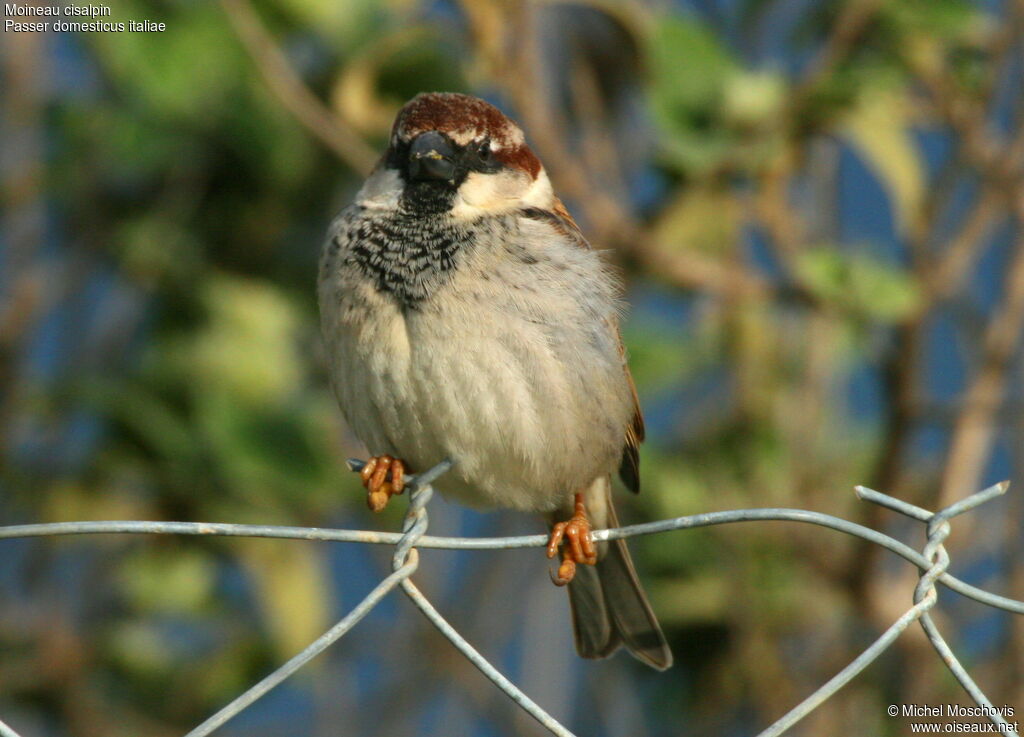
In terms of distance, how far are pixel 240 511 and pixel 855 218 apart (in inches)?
77.7

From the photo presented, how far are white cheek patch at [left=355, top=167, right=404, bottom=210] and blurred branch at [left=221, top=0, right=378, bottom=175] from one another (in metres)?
0.41

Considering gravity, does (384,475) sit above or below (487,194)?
below

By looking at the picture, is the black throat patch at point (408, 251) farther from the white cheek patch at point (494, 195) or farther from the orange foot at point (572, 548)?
the orange foot at point (572, 548)

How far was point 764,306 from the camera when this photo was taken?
244 cm

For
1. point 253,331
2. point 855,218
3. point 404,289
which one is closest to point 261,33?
point 253,331

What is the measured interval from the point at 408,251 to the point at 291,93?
0.62 metres

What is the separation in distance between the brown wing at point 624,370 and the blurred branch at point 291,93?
463 mm

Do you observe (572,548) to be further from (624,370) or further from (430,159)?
(430,159)

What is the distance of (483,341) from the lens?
1.50m

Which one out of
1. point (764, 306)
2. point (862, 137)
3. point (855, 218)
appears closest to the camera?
point (862, 137)

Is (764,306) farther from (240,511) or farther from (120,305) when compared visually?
(120,305)

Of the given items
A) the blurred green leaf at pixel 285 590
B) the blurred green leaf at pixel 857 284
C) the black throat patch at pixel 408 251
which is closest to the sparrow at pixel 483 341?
the black throat patch at pixel 408 251

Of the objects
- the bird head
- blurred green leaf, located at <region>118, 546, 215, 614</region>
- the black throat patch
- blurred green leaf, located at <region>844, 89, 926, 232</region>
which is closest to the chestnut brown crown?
the bird head

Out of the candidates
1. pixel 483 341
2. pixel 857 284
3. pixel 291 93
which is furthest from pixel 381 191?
pixel 857 284
